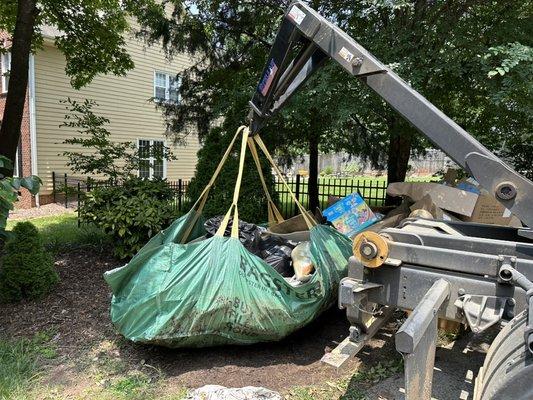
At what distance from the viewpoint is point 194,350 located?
360 centimetres

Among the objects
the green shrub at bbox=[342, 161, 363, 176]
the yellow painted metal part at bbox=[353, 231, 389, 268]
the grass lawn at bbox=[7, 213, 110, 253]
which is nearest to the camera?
the yellow painted metal part at bbox=[353, 231, 389, 268]

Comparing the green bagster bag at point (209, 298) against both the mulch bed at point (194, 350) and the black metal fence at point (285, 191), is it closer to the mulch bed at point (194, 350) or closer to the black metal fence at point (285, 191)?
the mulch bed at point (194, 350)

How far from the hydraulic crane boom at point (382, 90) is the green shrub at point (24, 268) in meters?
2.97

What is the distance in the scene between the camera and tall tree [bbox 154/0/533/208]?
4.54 m

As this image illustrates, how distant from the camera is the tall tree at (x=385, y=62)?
14.9ft

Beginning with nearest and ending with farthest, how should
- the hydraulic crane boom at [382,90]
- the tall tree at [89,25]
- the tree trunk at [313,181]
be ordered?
the hydraulic crane boom at [382,90], the tall tree at [89,25], the tree trunk at [313,181]

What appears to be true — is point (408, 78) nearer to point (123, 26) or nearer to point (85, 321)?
point (85, 321)

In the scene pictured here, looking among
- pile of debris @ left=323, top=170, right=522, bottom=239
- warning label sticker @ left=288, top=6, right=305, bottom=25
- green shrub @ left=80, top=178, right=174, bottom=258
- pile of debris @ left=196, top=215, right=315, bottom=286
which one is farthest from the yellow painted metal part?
green shrub @ left=80, top=178, right=174, bottom=258

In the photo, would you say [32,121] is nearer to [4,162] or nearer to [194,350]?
[4,162]

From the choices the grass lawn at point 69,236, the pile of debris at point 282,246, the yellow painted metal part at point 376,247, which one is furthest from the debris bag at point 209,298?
the grass lawn at point 69,236

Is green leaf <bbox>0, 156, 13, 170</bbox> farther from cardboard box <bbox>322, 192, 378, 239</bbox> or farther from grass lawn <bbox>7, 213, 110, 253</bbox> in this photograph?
cardboard box <bbox>322, 192, 378, 239</bbox>

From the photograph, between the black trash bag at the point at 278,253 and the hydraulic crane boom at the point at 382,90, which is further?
the black trash bag at the point at 278,253

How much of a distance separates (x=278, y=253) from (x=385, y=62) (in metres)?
2.36

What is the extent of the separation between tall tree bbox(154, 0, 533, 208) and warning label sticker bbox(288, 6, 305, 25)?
Result: 152 cm
